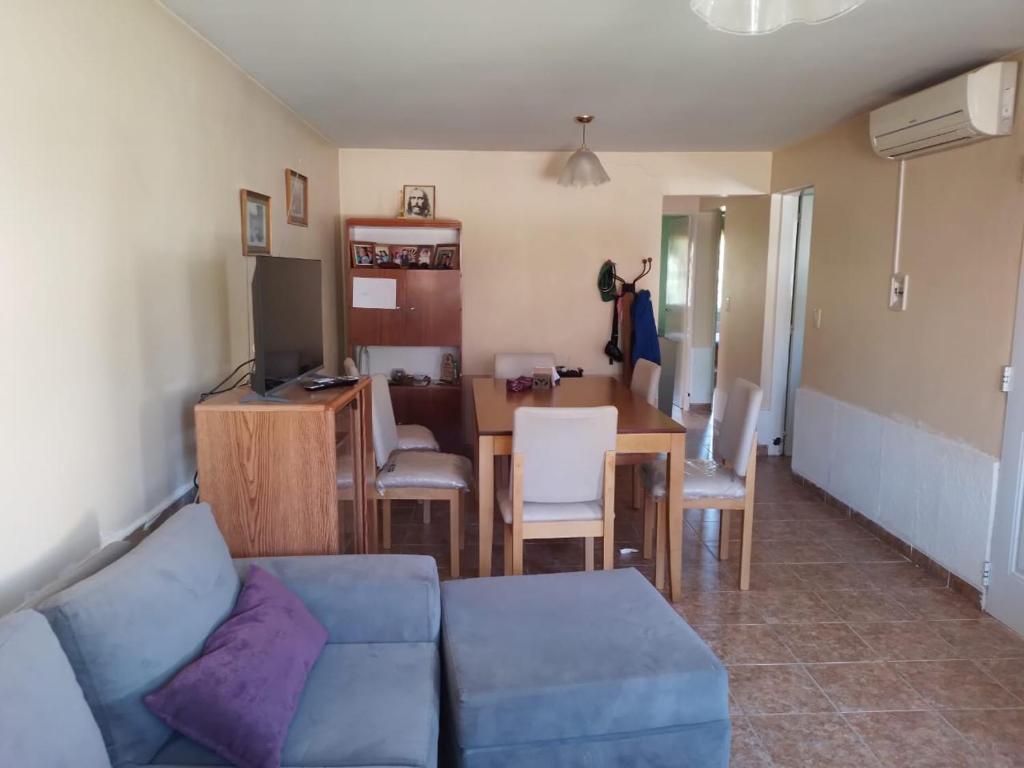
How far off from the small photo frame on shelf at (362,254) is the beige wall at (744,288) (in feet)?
9.56

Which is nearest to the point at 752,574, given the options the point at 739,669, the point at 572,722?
the point at 739,669

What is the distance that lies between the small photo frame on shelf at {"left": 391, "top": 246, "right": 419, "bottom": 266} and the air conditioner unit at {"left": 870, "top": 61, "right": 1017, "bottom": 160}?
3.07m

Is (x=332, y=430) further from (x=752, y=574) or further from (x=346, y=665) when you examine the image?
(x=752, y=574)

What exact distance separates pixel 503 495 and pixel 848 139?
2.99 meters

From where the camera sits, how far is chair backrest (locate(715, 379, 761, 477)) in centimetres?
308

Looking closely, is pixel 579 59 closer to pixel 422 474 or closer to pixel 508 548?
pixel 422 474

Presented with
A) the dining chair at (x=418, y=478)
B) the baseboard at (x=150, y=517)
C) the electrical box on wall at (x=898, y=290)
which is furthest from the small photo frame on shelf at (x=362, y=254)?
the electrical box on wall at (x=898, y=290)

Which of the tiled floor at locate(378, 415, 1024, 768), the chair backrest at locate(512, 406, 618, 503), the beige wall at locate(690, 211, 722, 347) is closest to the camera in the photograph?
the tiled floor at locate(378, 415, 1024, 768)

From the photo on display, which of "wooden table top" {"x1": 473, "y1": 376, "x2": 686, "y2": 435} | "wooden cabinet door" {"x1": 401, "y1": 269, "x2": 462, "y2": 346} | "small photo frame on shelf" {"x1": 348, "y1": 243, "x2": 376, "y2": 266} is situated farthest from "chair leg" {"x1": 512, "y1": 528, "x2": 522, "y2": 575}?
"small photo frame on shelf" {"x1": 348, "y1": 243, "x2": 376, "y2": 266}

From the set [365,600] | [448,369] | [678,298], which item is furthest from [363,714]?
[678,298]

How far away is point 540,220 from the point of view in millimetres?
5352

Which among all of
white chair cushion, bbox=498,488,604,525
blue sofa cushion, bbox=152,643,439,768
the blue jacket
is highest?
the blue jacket

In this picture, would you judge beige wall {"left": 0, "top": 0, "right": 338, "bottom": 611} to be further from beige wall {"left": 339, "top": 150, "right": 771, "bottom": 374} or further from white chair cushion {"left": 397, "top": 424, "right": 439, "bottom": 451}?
beige wall {"left": 339, "top": 150, "right": 771, "bottom": 374}

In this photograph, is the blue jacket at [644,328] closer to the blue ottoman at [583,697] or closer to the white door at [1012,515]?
→ the white door at [1012,515]
